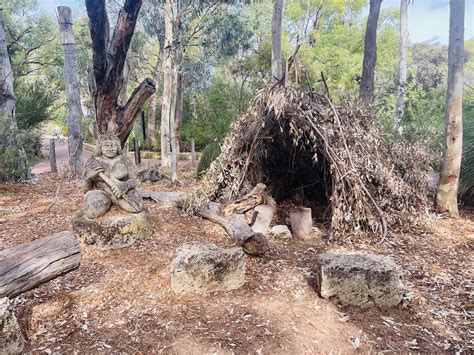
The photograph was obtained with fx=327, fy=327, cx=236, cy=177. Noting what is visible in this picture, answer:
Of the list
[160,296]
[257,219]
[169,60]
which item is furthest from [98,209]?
[169,60]

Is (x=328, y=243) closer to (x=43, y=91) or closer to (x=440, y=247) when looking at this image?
(x=440, y=247)

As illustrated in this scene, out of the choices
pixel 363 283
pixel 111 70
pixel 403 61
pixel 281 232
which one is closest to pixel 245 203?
pixel 281 232

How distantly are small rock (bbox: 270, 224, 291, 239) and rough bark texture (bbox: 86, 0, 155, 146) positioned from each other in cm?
267

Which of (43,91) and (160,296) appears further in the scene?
(43,91)

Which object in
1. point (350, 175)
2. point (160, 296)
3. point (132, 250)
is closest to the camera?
point (160, 296)

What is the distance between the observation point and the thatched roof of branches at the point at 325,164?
4.35 m

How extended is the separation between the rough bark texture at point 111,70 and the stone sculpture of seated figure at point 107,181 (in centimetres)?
79

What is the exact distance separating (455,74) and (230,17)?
9.80m

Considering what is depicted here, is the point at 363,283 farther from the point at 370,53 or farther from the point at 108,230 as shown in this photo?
the point at 370,53

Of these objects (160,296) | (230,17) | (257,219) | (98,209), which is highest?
(230,17)

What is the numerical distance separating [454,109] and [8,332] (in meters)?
5.95

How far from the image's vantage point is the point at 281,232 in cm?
454

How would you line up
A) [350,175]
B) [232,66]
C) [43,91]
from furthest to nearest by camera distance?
[232,66]
[43,91]
[350,175]

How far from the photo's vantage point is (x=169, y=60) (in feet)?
32.4
